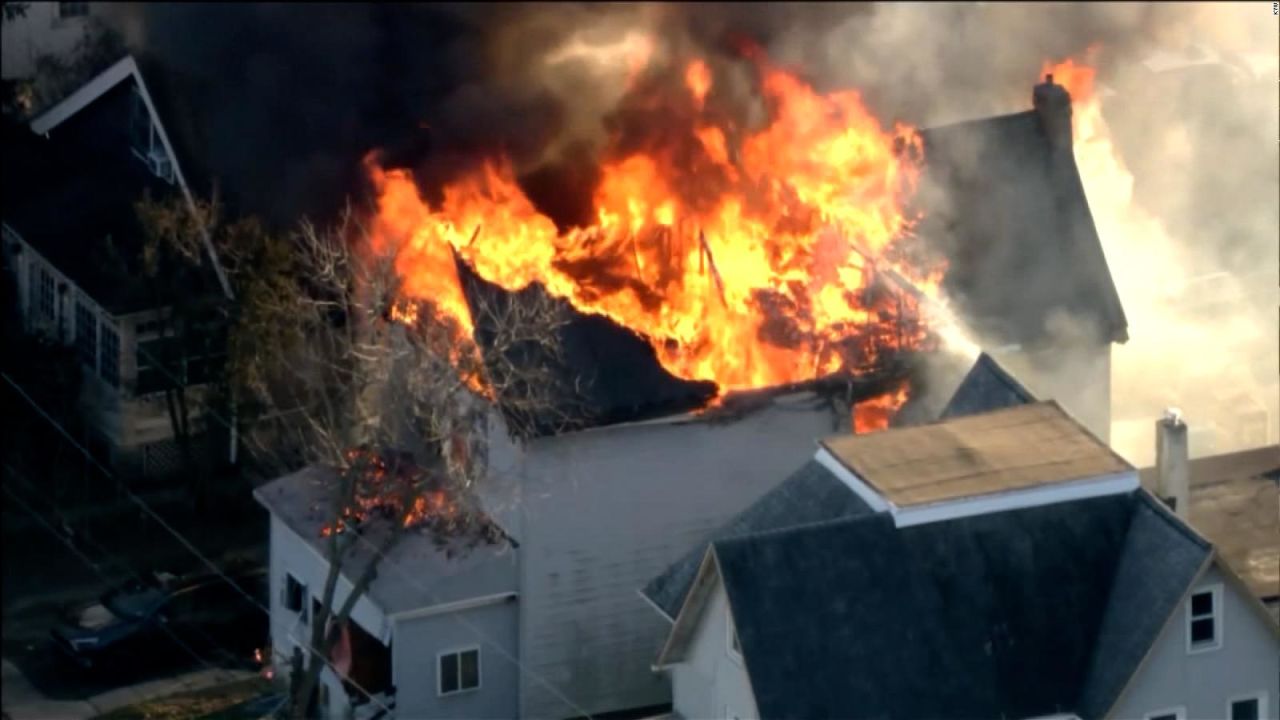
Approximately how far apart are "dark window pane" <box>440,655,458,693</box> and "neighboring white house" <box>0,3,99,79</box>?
1335 centimetres

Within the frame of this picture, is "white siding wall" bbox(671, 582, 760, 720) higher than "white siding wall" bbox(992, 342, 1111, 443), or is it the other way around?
"white siding wall" bbox(992, 342, 1111, 443)

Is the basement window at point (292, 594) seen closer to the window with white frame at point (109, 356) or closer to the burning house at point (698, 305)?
the burning house at point (698, 305)

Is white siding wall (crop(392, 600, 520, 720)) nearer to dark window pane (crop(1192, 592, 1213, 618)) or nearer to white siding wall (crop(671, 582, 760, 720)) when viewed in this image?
white siding wall (crop(671, 582, 760, 720))

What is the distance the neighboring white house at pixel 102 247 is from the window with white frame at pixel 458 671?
18.0 feet

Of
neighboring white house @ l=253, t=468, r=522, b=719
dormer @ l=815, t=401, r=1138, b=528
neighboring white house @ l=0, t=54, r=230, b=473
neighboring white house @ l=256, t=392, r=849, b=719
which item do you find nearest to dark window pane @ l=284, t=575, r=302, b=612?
neighboring white house @ l=256, t=392, r=849, b=719

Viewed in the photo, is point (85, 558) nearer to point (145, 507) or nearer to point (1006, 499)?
point (145, 507)

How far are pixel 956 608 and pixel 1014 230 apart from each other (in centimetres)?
795

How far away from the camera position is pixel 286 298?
102ft

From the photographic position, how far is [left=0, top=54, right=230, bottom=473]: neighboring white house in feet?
107

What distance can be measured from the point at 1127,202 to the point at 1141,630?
1218 centimetres

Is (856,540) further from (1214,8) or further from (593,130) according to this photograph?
(1214,8)

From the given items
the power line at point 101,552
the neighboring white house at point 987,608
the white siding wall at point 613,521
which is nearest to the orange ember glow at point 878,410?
the white siding wall at point 613,521

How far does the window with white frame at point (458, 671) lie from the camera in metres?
27.8

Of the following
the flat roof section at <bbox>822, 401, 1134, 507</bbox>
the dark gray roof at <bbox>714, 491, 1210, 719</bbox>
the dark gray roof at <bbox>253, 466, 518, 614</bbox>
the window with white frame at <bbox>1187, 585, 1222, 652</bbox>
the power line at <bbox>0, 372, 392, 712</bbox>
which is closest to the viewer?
the dark gray roof at <bbox>714, 491, 1210, 719</bbox>
